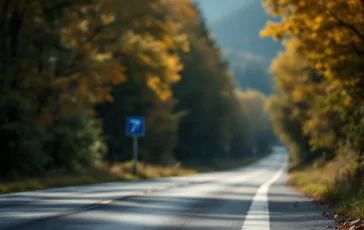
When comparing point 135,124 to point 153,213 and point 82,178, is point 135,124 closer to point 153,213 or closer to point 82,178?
point 82,178

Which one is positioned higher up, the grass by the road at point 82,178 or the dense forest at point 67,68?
the dense forest at point 67,68

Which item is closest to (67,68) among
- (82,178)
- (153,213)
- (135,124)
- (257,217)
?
(82,178)

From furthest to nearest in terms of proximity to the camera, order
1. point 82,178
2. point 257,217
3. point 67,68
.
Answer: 1. point 67,68
2. point 82,178
3. point 257,217

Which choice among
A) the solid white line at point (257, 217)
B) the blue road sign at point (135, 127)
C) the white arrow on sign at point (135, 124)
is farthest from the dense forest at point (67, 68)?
the solid white line at point (257, 217)

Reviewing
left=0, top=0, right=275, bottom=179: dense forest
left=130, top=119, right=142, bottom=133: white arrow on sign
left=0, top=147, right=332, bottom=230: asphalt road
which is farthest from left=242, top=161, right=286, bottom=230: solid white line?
left=130, top=119, right=142, bottom=133: white arrow on sign

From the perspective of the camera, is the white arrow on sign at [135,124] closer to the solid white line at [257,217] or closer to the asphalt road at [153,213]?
the asphalt road at [153,213]

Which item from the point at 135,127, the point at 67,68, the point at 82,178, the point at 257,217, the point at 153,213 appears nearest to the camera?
the point at 257,217

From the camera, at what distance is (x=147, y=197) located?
17.3 meters

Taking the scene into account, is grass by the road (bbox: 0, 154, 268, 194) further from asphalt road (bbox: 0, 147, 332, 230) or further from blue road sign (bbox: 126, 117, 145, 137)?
asphalt road (bbox: 0, 147, 332, 230)

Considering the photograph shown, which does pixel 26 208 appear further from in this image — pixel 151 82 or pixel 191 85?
pixel 191 85

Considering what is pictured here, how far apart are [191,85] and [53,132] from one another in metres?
35.2

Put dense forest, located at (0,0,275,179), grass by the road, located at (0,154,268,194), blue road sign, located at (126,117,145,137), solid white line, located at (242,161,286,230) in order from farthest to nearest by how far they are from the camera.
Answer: blue road sign, located at (126,117,145,137) → dense forest, located at (0,0,275,179) → grass by the road, located at (0,154,268,194) → solid white line, located at (242,161,286,230)

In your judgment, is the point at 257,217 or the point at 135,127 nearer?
the point at 257,217

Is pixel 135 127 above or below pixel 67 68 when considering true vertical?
below
